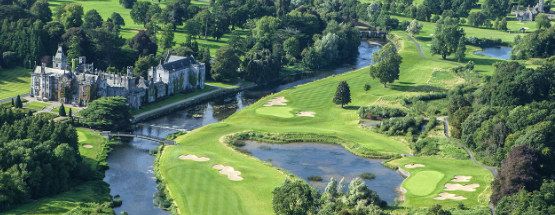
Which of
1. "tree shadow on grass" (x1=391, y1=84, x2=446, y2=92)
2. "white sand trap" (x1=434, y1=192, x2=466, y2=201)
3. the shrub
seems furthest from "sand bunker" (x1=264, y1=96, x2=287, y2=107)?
"white sand trap" (x1=434, y1=192, x2=466, y2=201)

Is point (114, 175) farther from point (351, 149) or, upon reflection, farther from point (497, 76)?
point (497, 76)

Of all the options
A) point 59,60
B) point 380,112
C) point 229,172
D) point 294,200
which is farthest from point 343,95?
point 294,200

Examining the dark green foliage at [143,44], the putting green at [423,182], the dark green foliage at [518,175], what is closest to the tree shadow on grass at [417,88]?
the dark green foliage at [143,44]

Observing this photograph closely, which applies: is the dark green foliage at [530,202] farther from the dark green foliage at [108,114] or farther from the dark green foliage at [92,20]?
the dark green foliage at [92,20]

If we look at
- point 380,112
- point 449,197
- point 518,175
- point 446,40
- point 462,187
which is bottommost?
point 449,197

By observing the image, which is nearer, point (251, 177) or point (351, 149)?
point (251, 177)

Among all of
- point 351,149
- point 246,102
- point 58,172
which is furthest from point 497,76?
point 58,172

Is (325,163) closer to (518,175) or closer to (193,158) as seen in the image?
(193,158)
